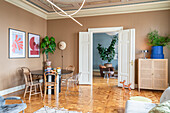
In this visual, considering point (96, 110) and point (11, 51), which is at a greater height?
point (11, 51)

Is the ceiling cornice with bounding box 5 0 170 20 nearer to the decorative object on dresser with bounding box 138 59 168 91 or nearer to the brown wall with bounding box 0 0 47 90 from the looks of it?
the brown wall with bounding box 0 0 47 90

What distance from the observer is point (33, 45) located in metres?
6.12

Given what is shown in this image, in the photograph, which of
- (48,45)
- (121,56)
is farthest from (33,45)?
(121,56)

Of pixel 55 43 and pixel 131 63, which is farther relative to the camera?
pixel 55 43

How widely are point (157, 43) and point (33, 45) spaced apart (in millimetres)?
5222

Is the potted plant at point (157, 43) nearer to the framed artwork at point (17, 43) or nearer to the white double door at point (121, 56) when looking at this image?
the white double door at point (121, 56)

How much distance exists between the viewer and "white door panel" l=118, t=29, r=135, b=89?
5609 mm

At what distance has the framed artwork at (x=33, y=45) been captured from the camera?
5.90 m

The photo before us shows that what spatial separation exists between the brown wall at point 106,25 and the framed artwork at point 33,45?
0.84m

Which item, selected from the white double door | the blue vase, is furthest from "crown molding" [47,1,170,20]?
the blue vase

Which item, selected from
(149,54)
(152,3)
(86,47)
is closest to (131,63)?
(149,54)

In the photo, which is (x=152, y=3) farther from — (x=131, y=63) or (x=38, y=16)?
(x=38, y=16)

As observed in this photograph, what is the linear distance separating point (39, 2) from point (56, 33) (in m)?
1.78

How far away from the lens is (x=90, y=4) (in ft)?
19.1
